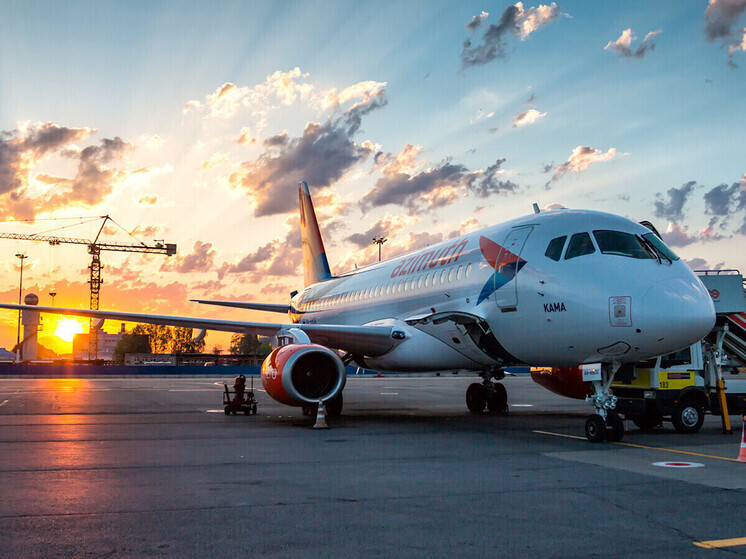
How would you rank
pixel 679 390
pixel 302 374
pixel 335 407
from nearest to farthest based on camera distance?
pixel 679 390
pixel 302 374
pixel 335 407

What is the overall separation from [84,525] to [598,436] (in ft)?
27.0

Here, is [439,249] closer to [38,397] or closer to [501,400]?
[501,400]

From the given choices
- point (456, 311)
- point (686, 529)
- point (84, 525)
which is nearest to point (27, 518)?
point (84, 525)

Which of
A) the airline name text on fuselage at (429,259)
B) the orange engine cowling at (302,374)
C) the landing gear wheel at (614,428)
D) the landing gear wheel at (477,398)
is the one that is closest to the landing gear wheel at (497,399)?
the landing gear wheel at (477,398)

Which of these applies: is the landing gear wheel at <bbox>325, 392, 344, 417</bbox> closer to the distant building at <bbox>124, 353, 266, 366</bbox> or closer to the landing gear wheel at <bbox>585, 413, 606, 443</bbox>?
the landing gear wheel at <bbox>585, 413, 606, 443</bbox>

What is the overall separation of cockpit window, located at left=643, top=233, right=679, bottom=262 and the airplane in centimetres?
3

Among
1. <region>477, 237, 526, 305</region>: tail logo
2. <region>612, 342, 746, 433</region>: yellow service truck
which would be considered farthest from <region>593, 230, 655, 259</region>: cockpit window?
<region>612, 342, 746, 433</region>: yellow service truck

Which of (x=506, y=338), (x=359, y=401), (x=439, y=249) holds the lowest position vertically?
(x=359, y=401)

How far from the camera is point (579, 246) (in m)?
11.8

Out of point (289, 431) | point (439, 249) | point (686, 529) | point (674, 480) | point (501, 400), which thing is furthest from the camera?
point (501, 400)

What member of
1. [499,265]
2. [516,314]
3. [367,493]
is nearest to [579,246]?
[516,314]

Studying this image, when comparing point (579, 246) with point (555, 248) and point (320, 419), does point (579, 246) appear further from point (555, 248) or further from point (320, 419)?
point (320, 419)

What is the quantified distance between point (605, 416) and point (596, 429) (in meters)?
0.26

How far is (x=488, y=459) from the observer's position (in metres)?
9.78
